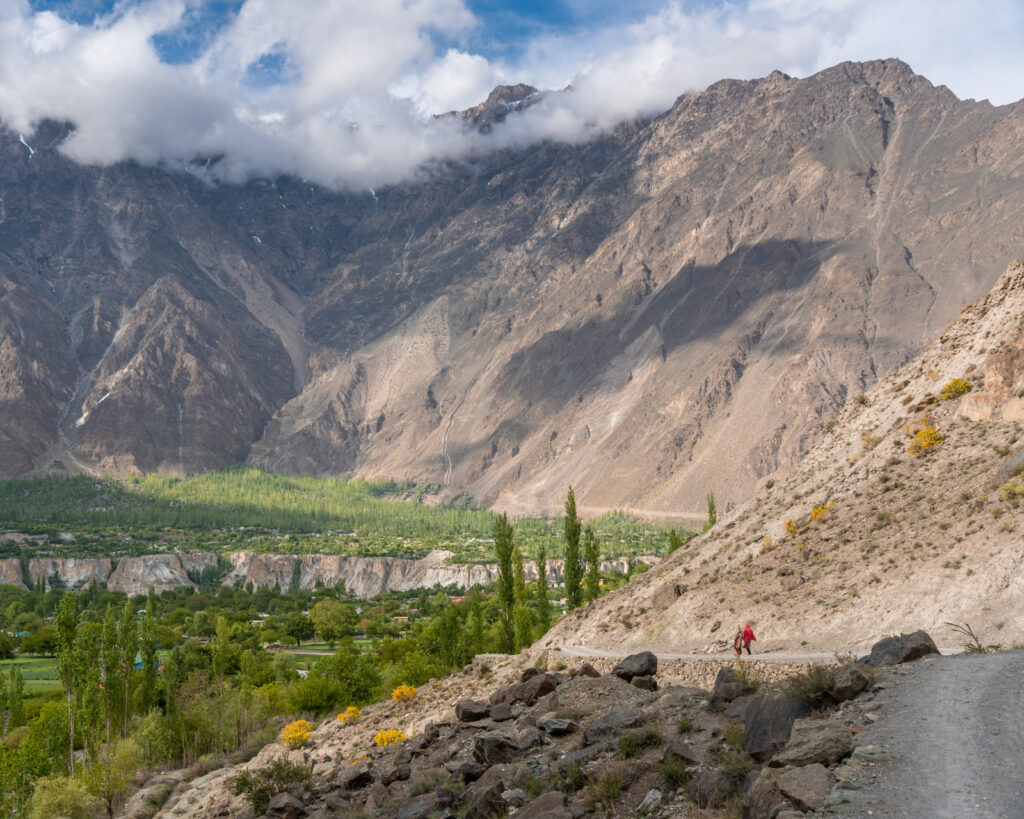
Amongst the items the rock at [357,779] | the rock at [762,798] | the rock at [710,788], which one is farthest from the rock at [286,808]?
the rock at [762,798]

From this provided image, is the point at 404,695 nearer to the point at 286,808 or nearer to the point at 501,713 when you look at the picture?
the point at 286,808

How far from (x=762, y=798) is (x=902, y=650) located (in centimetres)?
827

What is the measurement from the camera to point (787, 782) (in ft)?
41.6

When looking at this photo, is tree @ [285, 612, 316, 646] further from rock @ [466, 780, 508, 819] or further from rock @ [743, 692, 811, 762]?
rock @ [743, 692, 811, 762]

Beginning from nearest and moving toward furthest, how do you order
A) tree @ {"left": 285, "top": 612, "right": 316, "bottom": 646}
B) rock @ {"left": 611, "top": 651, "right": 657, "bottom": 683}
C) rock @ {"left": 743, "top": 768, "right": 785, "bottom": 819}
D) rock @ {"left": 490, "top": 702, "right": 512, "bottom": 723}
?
rock @ {"left": 743, "top": 768, "right": 785, "bottom": 819}
rock @ {"left": 490, "top": 702, "right": 512, "bottom": 723}
rock @ {"left": 611, "top": 651, "right": 657, "bottom": 683}
tree @ {"left": 285, "top": 612, "right": 316, "bottom": 646}

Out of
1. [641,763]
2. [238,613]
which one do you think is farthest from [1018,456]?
[238,613]

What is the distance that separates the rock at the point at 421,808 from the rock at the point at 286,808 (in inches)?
283

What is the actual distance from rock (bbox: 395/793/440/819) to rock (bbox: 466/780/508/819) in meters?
1.95

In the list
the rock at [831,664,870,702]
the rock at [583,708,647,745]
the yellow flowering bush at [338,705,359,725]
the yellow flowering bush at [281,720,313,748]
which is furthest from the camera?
the yellow flowering bush at [281,720,313,748]

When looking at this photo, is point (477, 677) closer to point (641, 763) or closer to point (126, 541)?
point (641, 763)

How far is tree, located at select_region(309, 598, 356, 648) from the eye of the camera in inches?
4486

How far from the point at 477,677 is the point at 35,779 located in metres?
30.1

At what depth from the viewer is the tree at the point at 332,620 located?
113938 mm

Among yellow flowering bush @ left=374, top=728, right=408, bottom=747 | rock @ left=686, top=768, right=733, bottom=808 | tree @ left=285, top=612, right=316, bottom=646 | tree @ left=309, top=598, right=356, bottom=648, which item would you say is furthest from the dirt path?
tree @ left=285, top=612, right=316, bottom=646
